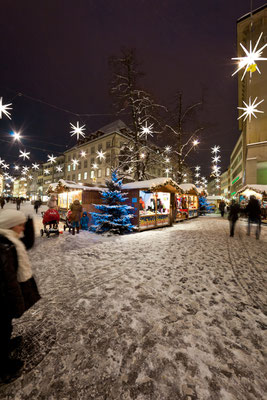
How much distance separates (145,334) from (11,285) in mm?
1976

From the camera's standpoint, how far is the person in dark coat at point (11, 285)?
1.65 m

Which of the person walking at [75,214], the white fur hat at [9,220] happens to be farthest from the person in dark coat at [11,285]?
the person walking at [75,214]

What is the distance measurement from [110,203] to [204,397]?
28.6 feet

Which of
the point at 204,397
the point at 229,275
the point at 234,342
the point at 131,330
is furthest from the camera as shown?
the point at 229,275

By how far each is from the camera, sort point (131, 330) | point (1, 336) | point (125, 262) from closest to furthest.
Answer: point (1, 336)
point (131, 330)
point (125, 262)

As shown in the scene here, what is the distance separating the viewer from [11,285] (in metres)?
1.67

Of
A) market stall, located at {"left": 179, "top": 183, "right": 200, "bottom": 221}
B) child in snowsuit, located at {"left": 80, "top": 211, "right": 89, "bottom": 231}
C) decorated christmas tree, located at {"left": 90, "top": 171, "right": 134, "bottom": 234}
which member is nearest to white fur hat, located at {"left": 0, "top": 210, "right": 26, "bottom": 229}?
decorated christmas tree, located at {"left": 90, "top": 171, "right": 134, "bottom": 234}

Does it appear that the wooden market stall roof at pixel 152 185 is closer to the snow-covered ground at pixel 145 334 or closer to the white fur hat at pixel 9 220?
the snow-covered ground at pixel 145 334

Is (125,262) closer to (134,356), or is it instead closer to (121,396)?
(134,356)

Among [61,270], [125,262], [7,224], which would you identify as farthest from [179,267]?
[7,224]

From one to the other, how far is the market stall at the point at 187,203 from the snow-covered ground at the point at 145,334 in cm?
1313

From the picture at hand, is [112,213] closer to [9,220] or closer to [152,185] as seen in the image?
[152,185]

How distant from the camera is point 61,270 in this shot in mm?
4527

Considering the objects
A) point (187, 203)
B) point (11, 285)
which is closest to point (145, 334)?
point (11, 285)
